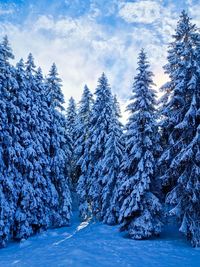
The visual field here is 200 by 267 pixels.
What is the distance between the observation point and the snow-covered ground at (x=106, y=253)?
12262mm

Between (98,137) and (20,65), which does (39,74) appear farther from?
(98,137)

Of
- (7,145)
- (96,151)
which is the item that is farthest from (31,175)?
(96,151)

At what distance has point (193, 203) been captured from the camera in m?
15.1

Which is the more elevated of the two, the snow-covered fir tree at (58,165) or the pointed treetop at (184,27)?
the pointed treetop at (184,27)

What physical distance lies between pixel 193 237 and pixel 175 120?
6792 mm

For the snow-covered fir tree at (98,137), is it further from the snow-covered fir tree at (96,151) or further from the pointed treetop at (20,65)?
the pointed treetop at (20,65)

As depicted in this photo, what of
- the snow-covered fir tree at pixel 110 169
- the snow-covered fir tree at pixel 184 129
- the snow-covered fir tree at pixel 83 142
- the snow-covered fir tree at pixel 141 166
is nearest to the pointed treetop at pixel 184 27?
the snow-covered fir tree at pixel 184 129

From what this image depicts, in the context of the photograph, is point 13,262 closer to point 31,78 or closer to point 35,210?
point 35,210

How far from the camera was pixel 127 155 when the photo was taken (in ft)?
66.7

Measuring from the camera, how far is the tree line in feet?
52.0

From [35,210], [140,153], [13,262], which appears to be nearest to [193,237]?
[140,153]

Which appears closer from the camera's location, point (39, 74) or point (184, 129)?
point (184, 129)

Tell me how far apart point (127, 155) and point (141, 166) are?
212 cm

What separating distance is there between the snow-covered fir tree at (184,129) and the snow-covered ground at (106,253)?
164 centimetres
